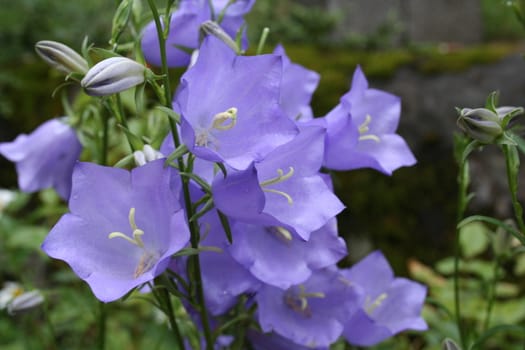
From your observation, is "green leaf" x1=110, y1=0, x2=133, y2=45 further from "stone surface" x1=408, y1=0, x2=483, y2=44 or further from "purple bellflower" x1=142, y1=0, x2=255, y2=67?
"stone surface" x1=408, y1=0, x2=483, y2=44

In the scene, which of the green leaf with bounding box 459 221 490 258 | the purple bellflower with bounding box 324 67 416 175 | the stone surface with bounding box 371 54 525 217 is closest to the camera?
the purple bellflower with bounding box 324 67 416 175

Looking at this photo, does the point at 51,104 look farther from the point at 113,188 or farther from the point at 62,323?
the point at 113,188

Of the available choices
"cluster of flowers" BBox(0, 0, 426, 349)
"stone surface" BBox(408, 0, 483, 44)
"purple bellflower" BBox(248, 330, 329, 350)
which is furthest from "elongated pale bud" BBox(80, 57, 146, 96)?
"stone surface" BBox(408, 0, 483, 44)

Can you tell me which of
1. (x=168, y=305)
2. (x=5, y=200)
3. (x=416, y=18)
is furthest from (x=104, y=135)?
(x=416, y=18)

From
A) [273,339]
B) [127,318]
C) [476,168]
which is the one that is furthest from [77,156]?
[476,168]

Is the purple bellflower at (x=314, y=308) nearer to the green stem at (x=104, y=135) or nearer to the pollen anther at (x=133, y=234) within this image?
the pollen anther at (x=133, y=234)

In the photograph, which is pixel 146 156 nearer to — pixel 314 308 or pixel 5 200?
pixel 314 308
